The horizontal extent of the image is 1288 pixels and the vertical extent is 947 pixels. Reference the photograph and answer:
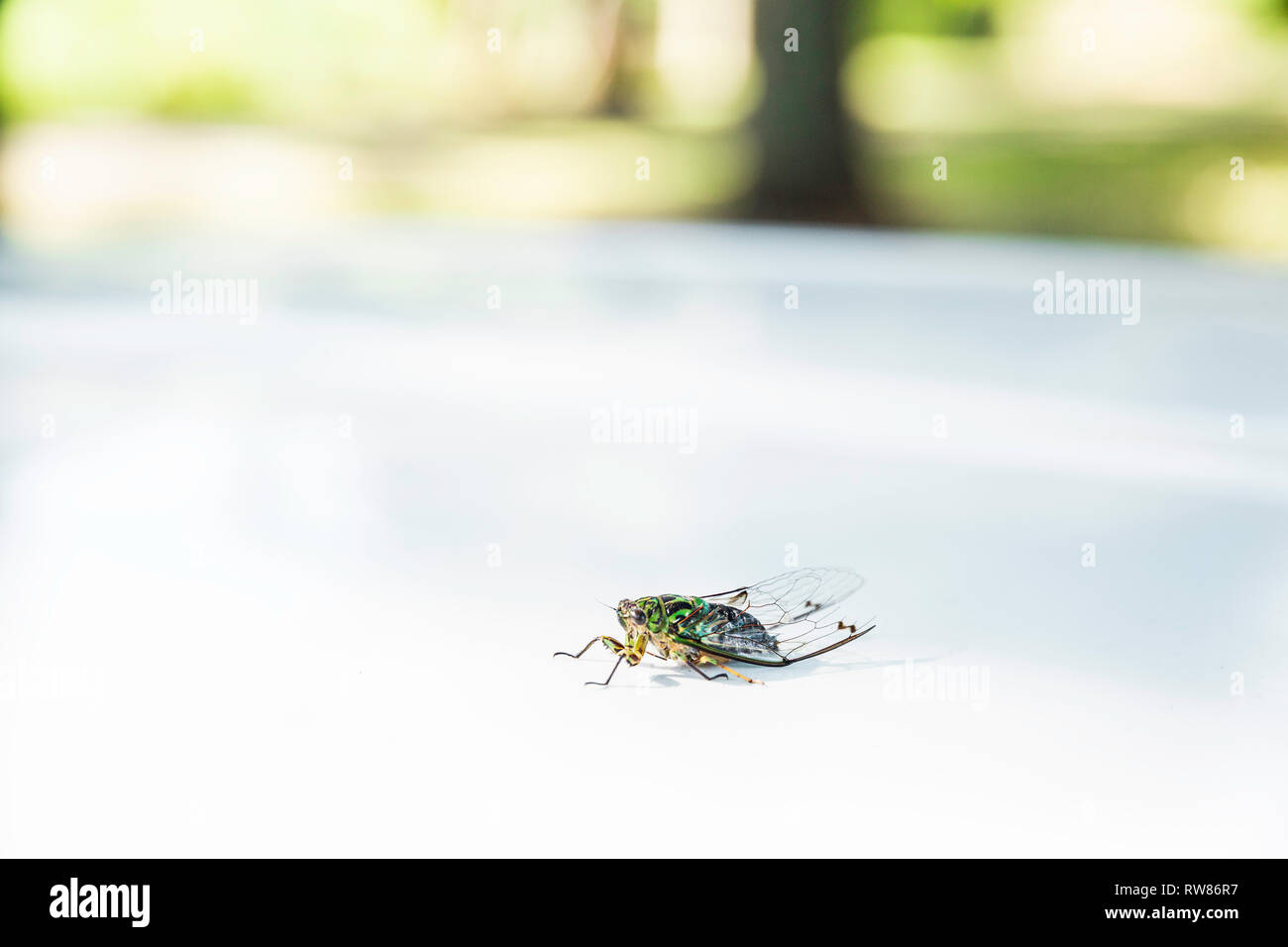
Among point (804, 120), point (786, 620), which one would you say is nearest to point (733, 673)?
point (786, 620)

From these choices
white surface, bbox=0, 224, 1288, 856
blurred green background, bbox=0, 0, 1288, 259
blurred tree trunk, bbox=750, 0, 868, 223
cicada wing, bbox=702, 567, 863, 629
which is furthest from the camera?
blurred green background, bbox=0, 0, 1288, 259

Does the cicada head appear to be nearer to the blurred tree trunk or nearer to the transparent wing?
the transparent wing

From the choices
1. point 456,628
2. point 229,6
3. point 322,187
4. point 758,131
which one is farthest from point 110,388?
point 229,6

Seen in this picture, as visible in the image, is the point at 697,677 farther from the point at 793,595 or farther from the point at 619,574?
the point at 619,574

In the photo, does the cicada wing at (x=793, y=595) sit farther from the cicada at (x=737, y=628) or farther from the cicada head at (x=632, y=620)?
the cicada head at (x=632, y=620)

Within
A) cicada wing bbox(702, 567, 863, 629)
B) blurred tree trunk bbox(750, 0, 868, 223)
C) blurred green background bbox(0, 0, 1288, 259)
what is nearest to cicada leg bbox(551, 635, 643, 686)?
cicada wing bbox(702, 567, 863, 629)

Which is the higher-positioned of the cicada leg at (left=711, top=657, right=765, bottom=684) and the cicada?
the cicada

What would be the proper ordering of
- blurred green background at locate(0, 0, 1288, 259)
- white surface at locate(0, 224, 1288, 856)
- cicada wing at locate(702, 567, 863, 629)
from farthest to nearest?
blurred green background at locate(0, 0, 1288, 259), cicada wing at locate(702, 567, 863, 629), white surface at locate(0, 224, 1288, 856)
